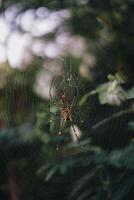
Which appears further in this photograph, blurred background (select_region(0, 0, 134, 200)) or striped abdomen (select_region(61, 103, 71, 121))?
blurred background (select_region(0, 0, 134, 200))

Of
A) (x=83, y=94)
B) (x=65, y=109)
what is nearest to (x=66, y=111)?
(x=65, y=109)

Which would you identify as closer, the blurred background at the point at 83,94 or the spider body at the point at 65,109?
the spider body at the point at 65,109

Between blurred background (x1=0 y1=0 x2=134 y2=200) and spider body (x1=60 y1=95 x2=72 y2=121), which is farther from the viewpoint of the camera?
blurred background (x1=0 y1=0 x2=134 y2=200)

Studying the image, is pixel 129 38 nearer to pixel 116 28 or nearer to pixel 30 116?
pixel 116 28

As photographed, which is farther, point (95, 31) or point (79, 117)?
point (95, 31)

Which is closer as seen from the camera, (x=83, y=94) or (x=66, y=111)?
(x=66, y=111)

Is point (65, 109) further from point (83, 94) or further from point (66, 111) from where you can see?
point (83, 94)

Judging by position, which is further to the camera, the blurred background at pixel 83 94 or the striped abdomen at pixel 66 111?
the blurred background at pixel 83 94

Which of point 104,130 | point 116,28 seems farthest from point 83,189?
point 116,28
